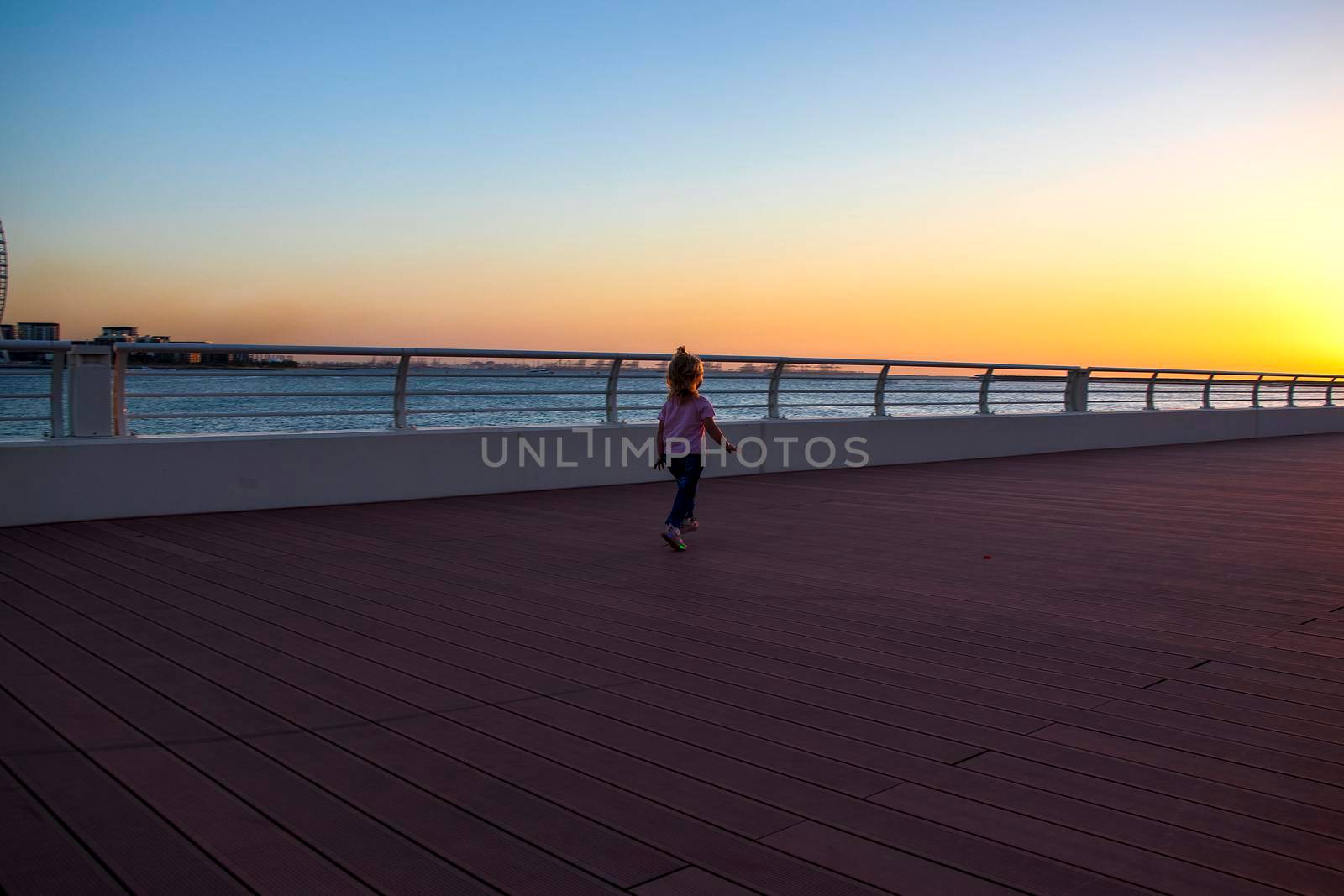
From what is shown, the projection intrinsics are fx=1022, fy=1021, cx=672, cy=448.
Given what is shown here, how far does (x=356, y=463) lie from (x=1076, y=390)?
11.9 m

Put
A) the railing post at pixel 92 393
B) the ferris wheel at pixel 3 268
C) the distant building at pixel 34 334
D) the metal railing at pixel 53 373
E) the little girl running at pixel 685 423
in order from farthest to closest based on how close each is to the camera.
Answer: the ferris wheel at pixel 3 268 < the railing post at pixel 92 393 < the distant building at pixel 34 334 < the metal railing at pixel 53 373 < the little girl running at pixel 685 423

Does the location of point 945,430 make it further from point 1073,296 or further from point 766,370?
point 1073,296

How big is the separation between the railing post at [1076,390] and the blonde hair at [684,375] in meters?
11.0

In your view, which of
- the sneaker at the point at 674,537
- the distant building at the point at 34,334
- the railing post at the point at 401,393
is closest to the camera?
the sneaker at the point at 674,537

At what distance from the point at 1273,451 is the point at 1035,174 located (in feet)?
22.3

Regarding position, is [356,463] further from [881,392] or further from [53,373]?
[881,392]

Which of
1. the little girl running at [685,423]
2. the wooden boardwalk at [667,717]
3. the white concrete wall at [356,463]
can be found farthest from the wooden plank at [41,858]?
the white concrete wall at [356,463]

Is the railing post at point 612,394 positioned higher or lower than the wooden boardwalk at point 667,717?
higher

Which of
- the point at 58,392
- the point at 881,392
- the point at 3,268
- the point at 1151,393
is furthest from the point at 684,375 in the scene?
the point at 3,268

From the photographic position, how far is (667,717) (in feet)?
11.1

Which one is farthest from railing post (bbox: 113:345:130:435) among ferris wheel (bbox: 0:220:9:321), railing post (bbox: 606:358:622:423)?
ferris wheel (bbox: 0:220:9:321)

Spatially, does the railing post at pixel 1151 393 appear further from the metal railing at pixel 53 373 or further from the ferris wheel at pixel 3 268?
the ferris wheel at pixel 3 268

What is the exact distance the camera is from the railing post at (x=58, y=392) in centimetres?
766

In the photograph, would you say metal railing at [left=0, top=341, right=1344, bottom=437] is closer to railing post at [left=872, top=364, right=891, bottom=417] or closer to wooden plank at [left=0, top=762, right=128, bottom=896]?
railing post at [left=872, top=364, right=891, bottom=417]
